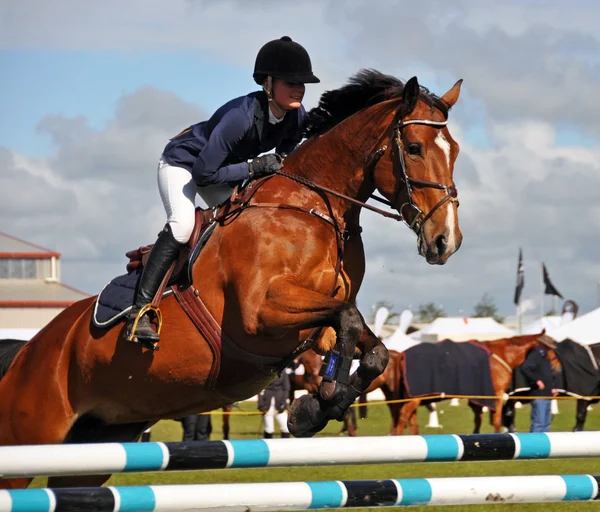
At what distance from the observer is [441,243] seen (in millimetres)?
4723

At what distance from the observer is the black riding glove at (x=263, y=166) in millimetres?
5273

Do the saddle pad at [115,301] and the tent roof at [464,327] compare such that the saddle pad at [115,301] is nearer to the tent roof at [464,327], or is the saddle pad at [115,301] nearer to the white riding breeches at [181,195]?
the white riding breeches at [181,195]

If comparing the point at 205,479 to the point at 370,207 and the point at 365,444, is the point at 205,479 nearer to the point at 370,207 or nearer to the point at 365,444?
the point at 370,207

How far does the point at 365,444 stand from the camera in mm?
3941

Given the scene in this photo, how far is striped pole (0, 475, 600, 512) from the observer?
359 cm

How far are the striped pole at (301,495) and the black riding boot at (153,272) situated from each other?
1.45 m

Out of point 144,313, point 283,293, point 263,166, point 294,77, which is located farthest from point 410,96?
point 144,313

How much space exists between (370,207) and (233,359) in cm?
108

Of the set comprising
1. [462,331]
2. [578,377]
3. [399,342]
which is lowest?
[578,377]

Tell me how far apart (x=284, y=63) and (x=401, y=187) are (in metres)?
0.93

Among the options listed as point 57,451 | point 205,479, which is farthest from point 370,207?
point 205,479

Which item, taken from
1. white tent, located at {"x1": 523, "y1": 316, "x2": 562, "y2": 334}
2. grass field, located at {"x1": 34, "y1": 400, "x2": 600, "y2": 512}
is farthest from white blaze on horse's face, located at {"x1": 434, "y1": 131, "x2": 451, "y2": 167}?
white tent, located at {"x1": 523, "y1": 316, "x2": 562, "y2": 334}

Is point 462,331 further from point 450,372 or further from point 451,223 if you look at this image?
point 451,223

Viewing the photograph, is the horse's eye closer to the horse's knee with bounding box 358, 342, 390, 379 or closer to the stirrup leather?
the horse's knee with bounding box 358, 342, 390, 379
